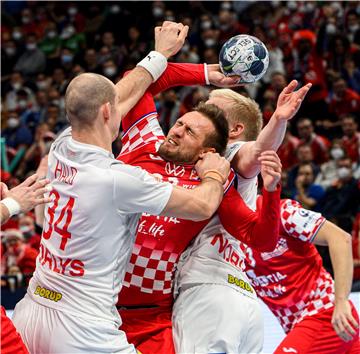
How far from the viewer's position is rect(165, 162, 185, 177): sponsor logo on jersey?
4132 mm

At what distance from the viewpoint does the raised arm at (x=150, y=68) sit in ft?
13.7

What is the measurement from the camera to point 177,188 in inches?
144

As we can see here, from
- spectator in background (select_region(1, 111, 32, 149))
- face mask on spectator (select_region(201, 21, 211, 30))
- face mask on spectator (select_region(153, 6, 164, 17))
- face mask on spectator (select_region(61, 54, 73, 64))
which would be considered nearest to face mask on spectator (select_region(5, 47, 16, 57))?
face mask on spectator (select_region(61, 54, 73, 64))

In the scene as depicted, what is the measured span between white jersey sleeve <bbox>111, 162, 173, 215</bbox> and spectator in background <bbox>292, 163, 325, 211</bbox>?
631 cm

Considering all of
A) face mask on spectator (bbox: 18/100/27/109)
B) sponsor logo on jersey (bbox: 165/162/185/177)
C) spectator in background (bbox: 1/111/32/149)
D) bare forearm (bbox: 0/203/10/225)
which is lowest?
spectator in background (bbox: 1/111/32/149)

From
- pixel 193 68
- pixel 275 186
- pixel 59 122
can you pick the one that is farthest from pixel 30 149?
pixel 275 186

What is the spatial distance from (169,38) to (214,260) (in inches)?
46.6

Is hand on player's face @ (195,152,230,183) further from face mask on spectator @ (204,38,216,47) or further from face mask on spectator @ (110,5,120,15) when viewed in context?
face mask on spectator @ (110,5,120,15)

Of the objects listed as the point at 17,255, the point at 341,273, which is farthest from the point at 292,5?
the point at 341,273

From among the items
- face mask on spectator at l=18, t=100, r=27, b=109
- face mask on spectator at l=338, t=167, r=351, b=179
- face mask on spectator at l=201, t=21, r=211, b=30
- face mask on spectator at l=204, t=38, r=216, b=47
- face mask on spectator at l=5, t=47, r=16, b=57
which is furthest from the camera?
face mask on spectator at l=5, t=47, r=16, b=57

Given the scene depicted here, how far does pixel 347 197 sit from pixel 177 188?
6.15 meters

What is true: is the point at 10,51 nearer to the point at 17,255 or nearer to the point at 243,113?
the point at 17,255

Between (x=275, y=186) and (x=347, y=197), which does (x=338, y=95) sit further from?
(x=275, y=186)

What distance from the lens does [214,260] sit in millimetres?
4152
